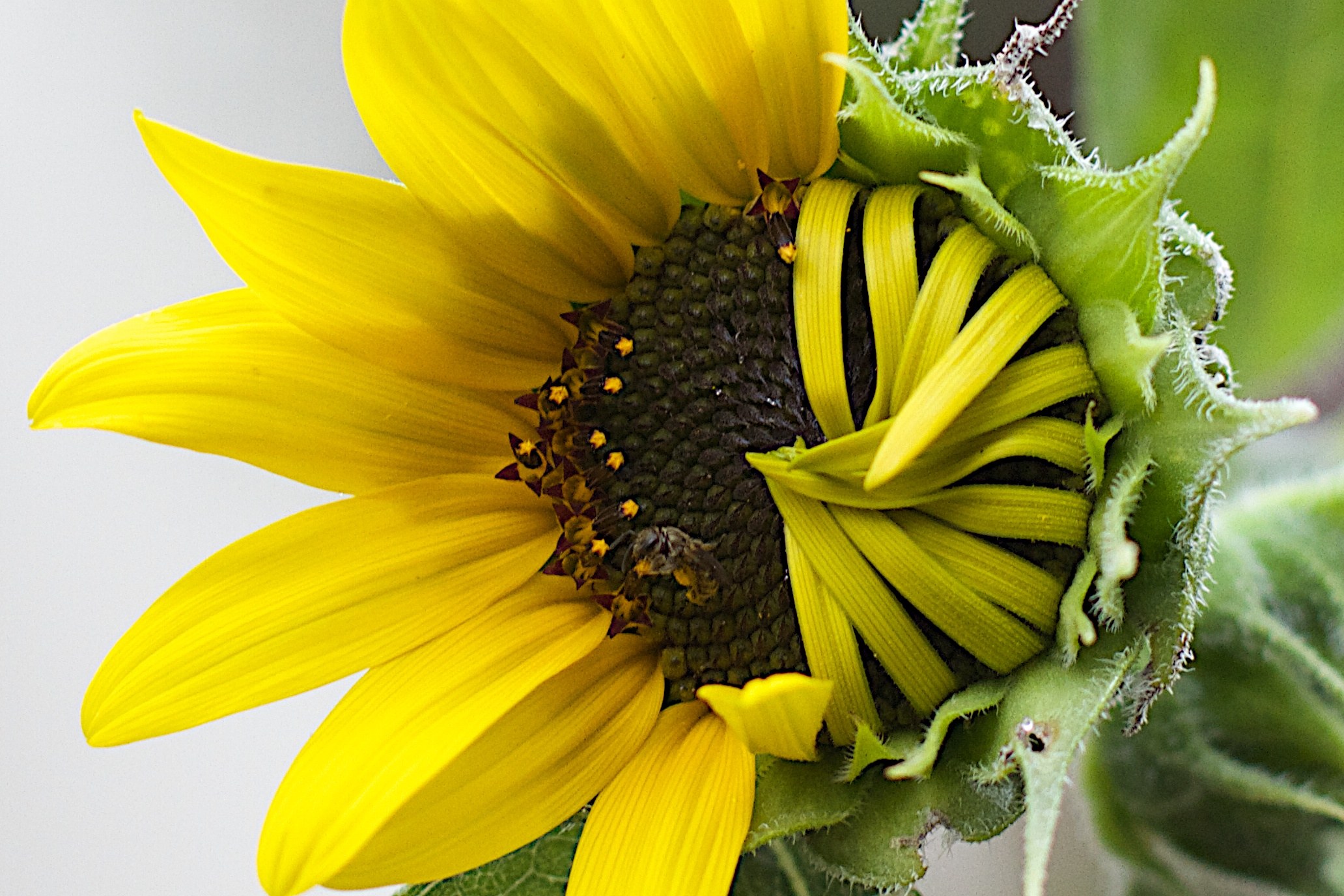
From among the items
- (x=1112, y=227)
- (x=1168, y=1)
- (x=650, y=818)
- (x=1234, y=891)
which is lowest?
(x=1234, y=891)

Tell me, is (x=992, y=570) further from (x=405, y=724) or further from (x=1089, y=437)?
(x=405, y=724)

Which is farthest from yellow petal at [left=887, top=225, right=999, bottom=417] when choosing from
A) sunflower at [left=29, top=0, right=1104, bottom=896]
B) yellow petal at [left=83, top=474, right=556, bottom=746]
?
yellow petal at [left=83, top=474, right=556, bottom=746]

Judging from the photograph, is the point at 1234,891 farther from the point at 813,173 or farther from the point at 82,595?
the point at 82,595

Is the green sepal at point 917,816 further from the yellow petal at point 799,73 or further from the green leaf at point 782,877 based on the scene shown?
the yellow petal at point 799,73

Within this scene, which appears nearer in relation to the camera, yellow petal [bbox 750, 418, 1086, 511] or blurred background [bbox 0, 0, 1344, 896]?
yellow petal [bbox 750, 418, 1086, 511]

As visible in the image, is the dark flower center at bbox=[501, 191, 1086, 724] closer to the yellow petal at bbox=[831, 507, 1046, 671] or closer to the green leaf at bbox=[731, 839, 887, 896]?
the yellow petal at bbox=[831, 507, 1046, 671]

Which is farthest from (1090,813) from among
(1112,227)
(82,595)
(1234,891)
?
(82,595)

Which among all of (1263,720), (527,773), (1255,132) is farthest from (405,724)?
(1255,132)
